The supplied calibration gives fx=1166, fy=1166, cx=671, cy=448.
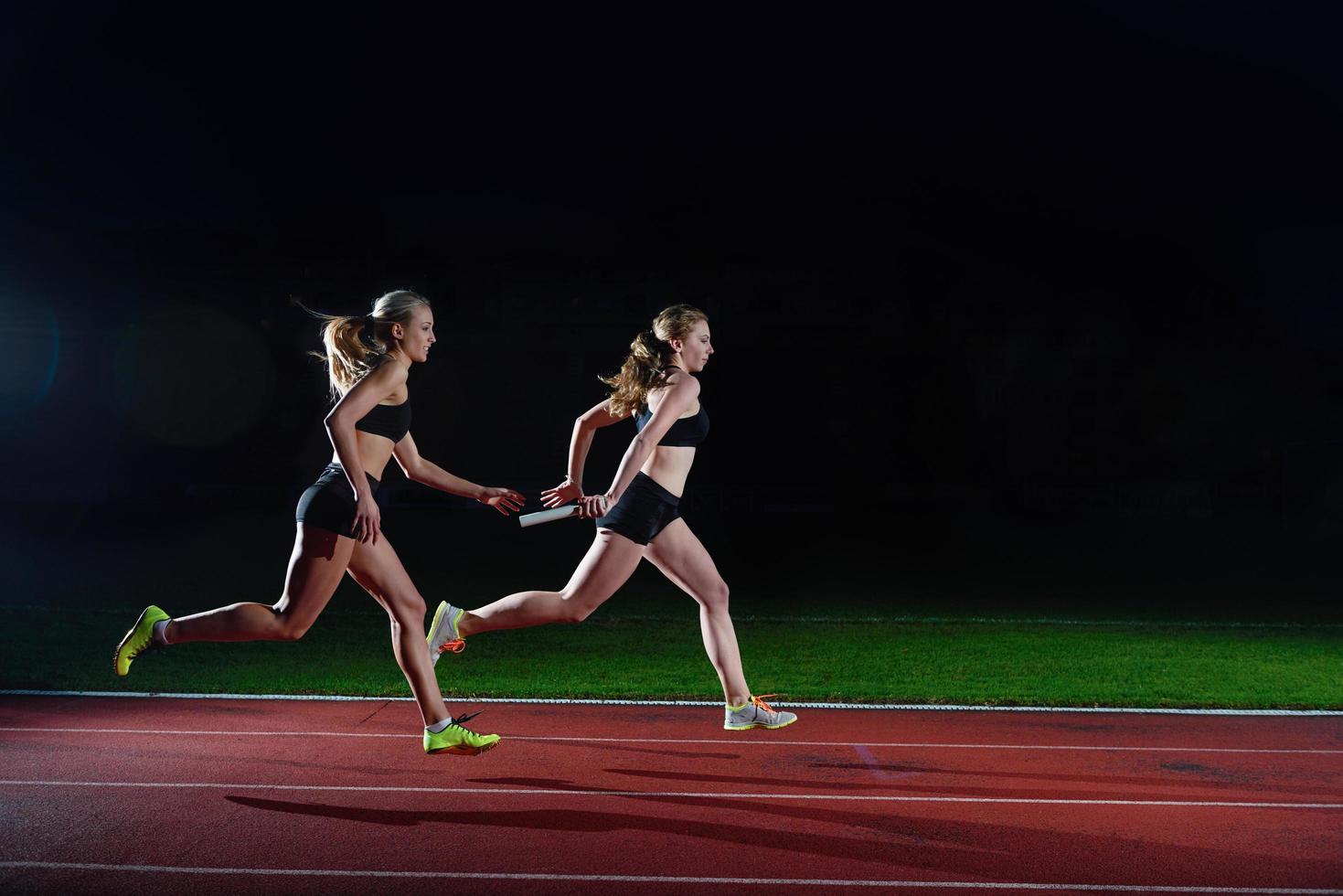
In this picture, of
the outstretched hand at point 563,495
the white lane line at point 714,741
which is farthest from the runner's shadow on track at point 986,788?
the outstretched hand at point 563,495

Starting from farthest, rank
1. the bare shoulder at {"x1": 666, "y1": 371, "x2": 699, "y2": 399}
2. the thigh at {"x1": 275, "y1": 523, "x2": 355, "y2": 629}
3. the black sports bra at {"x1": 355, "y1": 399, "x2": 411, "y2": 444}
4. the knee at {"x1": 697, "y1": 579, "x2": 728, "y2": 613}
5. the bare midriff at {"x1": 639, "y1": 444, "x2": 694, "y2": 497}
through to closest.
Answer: the knee at {"x1": 697, "y1": 579, "x2": 728, "y2": 613}, the bare midriff at {"x1": 639, "y1": 444, "x2": 694, "y2": 497}, the bare shoulder at {"x1": 666, "y1": 371, "x2": 699, "y2": 399}, the black sports bra at {"x1": 355, "y1": 399, "x2": 411, "y2": 444}, the thigh at {"x1": 275, "y1": 523, "x2": 355, "y2": 629}

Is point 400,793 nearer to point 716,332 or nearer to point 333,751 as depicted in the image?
point 333,751

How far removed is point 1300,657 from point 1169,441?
118 ft

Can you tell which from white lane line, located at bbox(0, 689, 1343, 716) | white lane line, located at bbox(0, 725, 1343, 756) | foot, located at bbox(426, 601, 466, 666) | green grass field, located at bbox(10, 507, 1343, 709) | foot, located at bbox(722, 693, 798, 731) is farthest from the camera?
green grass field, located at bbox(10, 507, 1343, 709)

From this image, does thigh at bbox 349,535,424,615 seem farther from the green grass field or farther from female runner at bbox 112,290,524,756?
the green grass field

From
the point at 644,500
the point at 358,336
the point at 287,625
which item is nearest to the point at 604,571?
the point at 644,500

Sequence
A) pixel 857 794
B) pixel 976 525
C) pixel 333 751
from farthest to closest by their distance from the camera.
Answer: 1. pixel 976 525
2. pixel 333 751
3. pixel 857 794

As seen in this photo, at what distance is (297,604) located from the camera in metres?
5.18

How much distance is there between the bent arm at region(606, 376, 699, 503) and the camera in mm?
5465

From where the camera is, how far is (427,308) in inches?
211

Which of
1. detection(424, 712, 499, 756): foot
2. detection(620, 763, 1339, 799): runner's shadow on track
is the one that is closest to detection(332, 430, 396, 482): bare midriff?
detection(424, 712, 499, 756): foot

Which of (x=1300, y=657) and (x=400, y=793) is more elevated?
(x=400, y=793)

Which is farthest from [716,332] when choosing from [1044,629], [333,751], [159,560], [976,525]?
[333,751]

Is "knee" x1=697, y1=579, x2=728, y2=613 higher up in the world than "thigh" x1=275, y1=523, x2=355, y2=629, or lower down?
lower down
